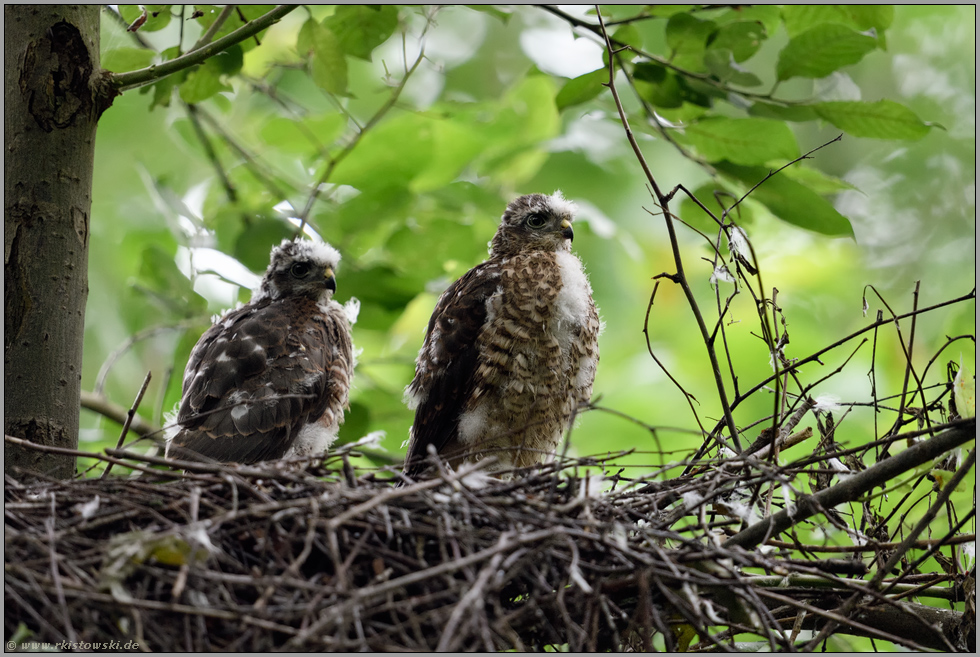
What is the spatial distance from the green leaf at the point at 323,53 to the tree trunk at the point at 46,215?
88 cm

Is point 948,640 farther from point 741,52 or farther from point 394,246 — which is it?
point 394,246

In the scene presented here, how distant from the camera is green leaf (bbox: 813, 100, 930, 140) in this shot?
132 inches

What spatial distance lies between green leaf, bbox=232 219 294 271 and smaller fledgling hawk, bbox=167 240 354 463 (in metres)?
0.18

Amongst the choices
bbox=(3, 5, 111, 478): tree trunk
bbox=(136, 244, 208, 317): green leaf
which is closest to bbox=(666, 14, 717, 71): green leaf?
bbox=(3, 5, 111, 478): tree trunk

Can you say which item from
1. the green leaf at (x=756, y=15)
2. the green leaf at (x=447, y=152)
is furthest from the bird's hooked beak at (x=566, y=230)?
the green leaf at (x=756, y=15)

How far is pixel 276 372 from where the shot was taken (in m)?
3.94

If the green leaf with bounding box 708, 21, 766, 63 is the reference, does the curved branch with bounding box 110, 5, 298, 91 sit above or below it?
below

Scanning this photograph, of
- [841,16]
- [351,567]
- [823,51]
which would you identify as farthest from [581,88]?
[351,567]

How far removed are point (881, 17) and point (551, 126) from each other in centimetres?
225

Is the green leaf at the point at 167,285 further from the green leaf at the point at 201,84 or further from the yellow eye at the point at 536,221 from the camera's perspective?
the yellow eye at the point at 536,221

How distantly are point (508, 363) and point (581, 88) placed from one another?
4.11 ft

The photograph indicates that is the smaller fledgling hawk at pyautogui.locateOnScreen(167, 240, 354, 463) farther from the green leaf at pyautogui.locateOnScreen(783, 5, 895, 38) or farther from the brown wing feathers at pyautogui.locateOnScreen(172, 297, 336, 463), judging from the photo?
the green leaf at pyautogui.locateOnScreen(783, 5, 895, 38)

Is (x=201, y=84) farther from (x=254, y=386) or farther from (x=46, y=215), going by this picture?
(x=254, y=386)

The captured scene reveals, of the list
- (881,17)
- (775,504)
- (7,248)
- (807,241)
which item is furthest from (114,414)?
A: (807,241)
